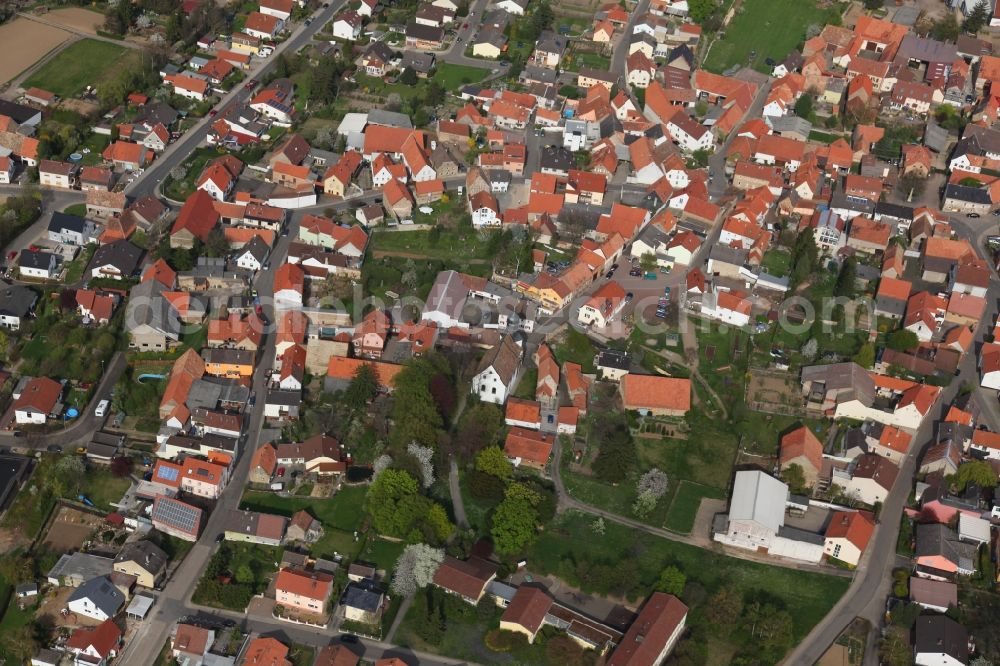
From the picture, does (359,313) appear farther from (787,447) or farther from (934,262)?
(934,262)

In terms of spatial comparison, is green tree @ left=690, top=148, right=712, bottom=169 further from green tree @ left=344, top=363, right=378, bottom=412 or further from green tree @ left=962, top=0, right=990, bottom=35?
green tree @ left=962, top=0, right=990, bottom=35

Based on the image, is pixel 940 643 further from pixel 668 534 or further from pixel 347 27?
pixel 347 27

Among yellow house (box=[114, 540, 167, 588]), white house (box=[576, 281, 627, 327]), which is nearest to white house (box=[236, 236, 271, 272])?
white house (box=[576, 281, 627, 327])

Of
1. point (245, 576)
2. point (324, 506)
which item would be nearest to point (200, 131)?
point (324, 506)

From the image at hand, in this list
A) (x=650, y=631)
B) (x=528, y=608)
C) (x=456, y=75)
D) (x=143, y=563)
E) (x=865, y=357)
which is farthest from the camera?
(x=456, y=75)

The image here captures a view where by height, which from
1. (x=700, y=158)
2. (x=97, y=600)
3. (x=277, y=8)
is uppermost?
(x=277, y=8)

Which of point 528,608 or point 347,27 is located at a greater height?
point 347,27

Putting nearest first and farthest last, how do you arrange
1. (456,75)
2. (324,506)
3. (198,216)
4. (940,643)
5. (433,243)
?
1. (940,643)
2. (324,506)
3. (198,216)
4. (433,243)
5. (456,75)
